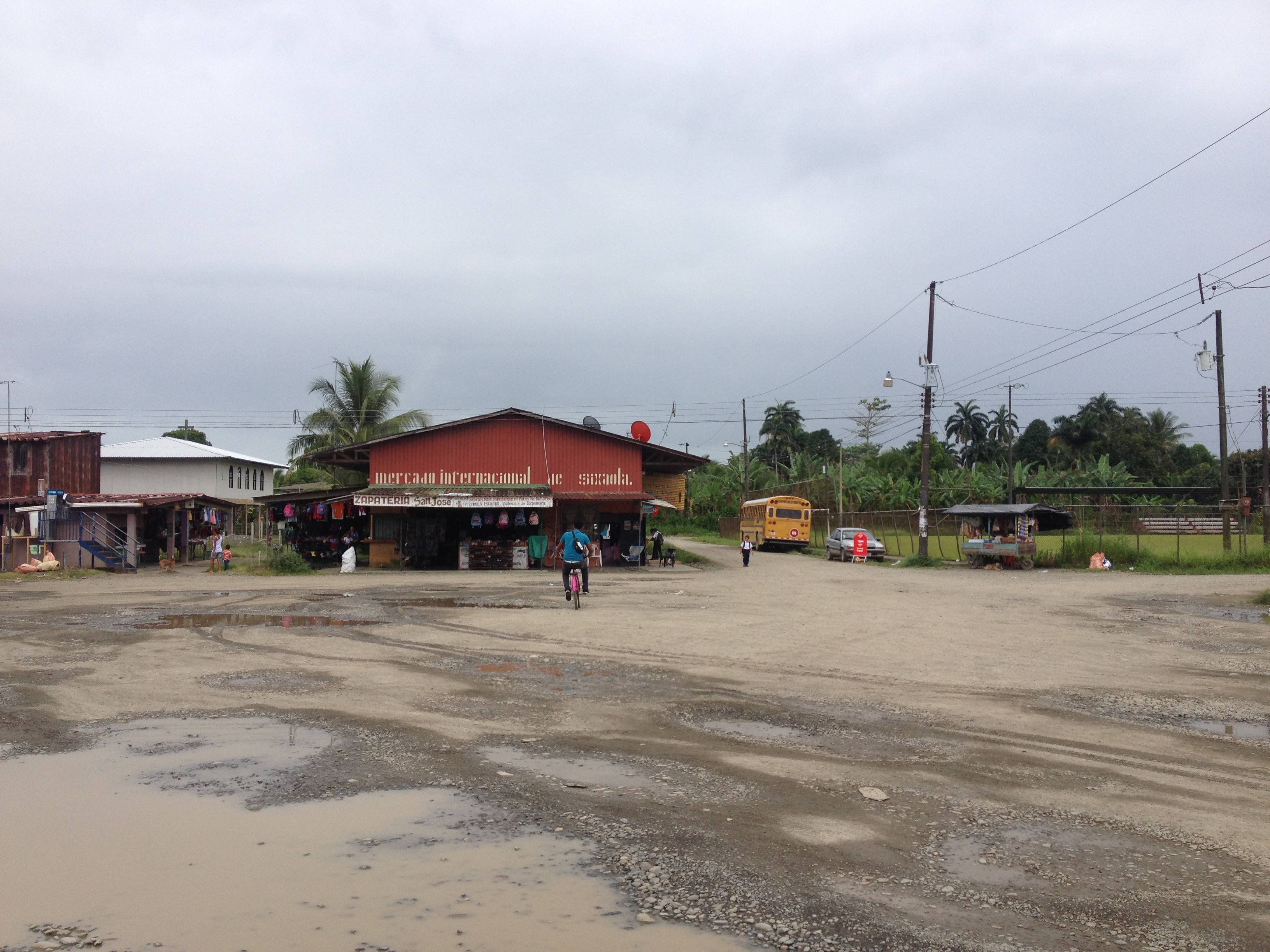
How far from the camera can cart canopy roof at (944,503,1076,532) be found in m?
34.5

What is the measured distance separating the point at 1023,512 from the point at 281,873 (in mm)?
33281

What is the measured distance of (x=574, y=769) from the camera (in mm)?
6910

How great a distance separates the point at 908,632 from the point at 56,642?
494 inches

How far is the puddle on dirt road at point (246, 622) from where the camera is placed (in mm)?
15297

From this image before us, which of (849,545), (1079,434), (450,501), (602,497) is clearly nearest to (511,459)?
(450,501)

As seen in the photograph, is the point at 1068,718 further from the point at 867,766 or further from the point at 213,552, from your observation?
the point at 213,552

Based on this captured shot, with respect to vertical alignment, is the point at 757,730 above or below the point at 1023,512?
below

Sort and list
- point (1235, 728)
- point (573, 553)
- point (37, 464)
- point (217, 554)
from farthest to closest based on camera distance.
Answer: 1. point (37, 464)
2. point (217, 554)
3. point (573, 553)
4. point (1235, 728)

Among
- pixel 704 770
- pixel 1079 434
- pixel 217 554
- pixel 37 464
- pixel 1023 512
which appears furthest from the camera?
pixel 1079 434

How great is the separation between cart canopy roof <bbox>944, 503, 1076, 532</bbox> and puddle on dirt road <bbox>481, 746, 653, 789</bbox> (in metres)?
30.5

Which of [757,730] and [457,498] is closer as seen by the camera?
[757,730]

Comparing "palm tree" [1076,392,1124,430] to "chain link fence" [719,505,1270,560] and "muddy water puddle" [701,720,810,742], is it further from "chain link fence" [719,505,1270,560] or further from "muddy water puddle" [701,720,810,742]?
"muddy water puddle" [701,720,810,742]

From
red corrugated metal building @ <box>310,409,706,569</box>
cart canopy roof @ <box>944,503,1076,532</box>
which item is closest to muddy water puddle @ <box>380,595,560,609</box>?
red corrugated metal building @ <box>310,409,706,569</box>

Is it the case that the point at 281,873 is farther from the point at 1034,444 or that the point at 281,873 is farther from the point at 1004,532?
the point at 1034,444
